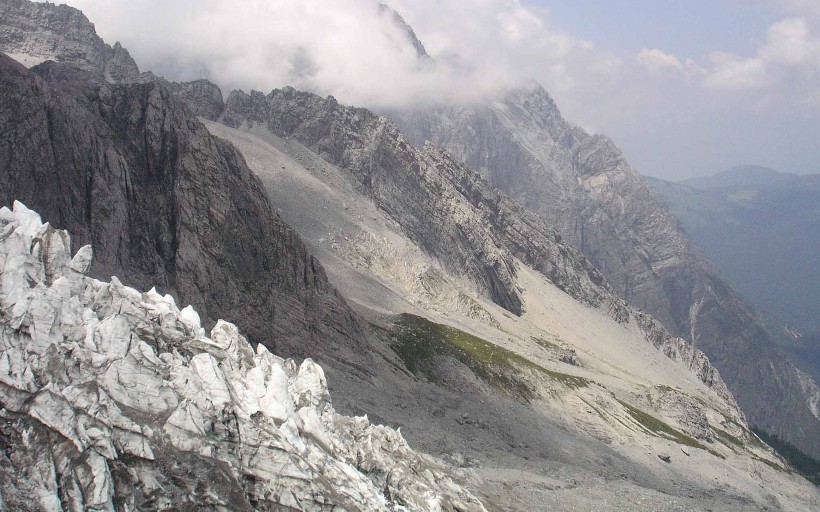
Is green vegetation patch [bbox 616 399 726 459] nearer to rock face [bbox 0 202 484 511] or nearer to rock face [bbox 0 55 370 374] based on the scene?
rock face [bbox 0 55 370 374]

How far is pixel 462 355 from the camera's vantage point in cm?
10694

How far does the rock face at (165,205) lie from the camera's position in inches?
2982

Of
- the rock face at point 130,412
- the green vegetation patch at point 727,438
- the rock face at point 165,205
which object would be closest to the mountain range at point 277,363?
the rock face at point 130,412

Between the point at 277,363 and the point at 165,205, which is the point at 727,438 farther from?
the point at 277,363

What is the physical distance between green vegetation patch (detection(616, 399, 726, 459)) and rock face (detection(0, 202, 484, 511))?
9413 centimetres

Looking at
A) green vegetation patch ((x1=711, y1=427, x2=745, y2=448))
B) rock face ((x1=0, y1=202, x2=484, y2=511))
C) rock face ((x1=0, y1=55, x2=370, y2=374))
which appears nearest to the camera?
rock face ((x1=0, y1=202, x2=484, y2=511))

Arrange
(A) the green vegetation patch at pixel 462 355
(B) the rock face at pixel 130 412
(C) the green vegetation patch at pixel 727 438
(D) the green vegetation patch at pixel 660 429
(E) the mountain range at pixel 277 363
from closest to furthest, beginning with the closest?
1. (B) the rock face at pixel 130 412
2. (E) the mountain range at pixel 277 363
3. (A) the green vegetation patch at pixel 462 355
4. (D) the green vegetation patch at pixel 660 429
5. (C) the green vegetation patch at pixel 727 438

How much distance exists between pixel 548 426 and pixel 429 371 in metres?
18.1

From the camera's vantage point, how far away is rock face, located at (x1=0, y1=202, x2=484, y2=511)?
24.9m

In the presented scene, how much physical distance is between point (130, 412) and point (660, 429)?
111 metres

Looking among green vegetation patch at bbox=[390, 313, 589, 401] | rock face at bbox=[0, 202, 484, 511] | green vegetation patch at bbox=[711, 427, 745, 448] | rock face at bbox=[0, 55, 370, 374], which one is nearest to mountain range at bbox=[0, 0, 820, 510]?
rock face at bbox=[0, 202, 484, 511]

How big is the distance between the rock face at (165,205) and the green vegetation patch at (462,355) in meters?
10.4

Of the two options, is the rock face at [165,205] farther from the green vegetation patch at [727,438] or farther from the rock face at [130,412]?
the green vegetation patch at [727,438]

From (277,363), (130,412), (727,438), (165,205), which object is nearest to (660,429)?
(727,438)
